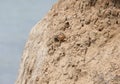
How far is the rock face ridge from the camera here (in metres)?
5.54

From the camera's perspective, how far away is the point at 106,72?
210 inches

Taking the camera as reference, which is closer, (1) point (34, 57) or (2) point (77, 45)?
(2) point (77, 45)

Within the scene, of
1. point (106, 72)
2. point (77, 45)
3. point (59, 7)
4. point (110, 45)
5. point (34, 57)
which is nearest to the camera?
point (106, 72)

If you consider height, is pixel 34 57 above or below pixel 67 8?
below

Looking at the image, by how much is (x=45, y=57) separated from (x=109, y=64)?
56.3 inches

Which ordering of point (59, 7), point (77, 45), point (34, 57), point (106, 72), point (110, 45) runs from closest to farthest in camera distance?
point (106, 72) → point (110, 45) → point (77, 45) → point (34, 57) → point (59, 7)

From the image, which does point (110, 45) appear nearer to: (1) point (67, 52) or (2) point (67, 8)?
(1) point (67, 52)

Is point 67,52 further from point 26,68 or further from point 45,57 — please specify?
point 26,68

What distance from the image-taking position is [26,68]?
7.12 meters

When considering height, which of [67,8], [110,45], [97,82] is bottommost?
[97,82]

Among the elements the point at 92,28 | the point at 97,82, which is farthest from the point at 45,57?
the point at 97,82

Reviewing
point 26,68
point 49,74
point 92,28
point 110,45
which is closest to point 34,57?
point 26,68

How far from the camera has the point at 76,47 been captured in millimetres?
6129

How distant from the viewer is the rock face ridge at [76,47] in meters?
5.54
